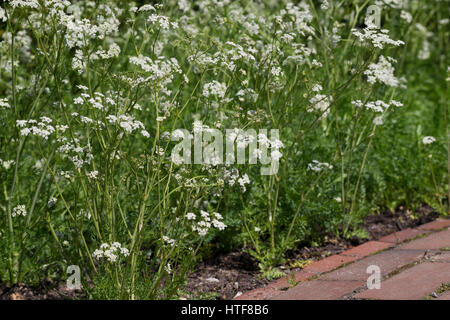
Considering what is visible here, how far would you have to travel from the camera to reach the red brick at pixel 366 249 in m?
3.25

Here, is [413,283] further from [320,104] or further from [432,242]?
[320,104]

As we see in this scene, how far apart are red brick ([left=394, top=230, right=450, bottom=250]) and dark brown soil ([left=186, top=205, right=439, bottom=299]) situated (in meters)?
0.33

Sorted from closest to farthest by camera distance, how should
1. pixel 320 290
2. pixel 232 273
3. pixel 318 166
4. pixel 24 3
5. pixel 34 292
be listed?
pixel 24 3 → pixel 320 290 → pixel 34 292 → pixel 232 273 → pixel 318 166

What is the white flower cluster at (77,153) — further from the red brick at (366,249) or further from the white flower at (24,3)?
the red brick at (366,249)

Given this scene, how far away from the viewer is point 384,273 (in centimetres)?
277

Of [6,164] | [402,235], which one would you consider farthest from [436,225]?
[6,164]

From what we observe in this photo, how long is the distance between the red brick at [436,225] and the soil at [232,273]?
111 mm

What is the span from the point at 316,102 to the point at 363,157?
2.76 feet

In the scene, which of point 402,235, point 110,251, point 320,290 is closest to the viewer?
point 110,251

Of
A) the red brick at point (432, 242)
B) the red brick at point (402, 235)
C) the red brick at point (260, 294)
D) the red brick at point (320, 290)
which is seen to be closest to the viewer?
the red brick at point (320, 290)

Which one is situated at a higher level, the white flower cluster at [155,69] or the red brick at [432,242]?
the white flower cluster at [155,69]

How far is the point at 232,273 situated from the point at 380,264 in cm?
79

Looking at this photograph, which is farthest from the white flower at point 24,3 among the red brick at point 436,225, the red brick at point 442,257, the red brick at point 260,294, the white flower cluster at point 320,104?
the red brick at point 436,225

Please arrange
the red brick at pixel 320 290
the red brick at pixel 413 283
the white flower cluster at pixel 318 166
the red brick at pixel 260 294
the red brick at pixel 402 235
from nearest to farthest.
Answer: the red brick at pixel 413 283
the red brick at pixel 320 290
the red brick at pixel 260 294
the white flower cluster at pixel 318 166
the red brick at pixel 402 235
